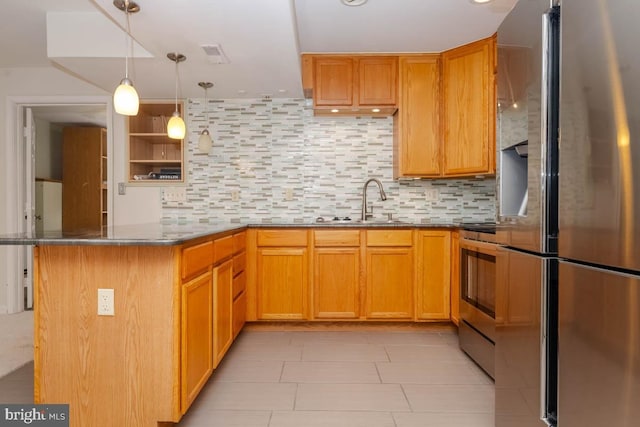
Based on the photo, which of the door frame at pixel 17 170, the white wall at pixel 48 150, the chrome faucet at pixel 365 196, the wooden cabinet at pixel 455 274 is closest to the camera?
the wooden cabinet at pixel 455 274

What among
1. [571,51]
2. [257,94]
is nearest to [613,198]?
[571,51]

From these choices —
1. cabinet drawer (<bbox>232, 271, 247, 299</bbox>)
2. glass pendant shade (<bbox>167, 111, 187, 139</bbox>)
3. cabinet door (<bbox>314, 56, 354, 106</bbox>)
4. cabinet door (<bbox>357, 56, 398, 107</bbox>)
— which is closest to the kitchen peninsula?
cabinet drawer (<bbox>232, 271, 247, 299</bbox>)

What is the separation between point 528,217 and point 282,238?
81.4 inches

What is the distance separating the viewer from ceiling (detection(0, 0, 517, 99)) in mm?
2193

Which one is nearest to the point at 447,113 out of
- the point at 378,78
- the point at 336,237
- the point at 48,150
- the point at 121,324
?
the point at 378,78

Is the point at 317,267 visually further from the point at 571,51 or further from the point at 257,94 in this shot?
the point at 571,51

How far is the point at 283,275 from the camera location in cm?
318

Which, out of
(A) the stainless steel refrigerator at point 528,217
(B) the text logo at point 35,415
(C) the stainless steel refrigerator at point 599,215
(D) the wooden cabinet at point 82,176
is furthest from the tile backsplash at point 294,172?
(D) the wooden cabinet at point 82,176

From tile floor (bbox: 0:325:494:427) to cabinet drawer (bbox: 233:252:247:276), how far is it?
540 mm

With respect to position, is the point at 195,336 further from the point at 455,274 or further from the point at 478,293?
the point at 455,274

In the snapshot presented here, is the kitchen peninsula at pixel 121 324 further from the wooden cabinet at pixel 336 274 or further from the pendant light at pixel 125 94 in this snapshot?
the wooden cabinet at pixel 336 274

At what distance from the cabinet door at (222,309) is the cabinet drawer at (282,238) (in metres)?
0.61

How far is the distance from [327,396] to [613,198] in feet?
5.28

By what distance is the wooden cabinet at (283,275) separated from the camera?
317 centimetres
